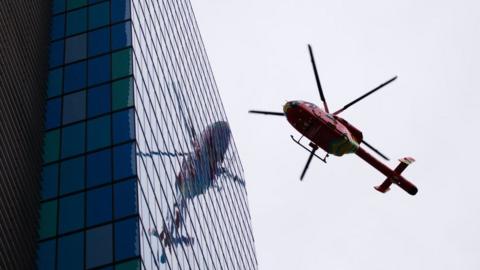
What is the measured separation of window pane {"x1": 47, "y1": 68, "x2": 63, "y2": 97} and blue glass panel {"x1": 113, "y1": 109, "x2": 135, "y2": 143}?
4.63 meters

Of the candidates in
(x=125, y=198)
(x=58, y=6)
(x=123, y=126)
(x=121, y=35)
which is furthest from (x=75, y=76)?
(x=125, y=198)

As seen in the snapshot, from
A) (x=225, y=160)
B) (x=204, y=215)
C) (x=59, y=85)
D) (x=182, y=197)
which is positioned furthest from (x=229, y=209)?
(x=59, y=85)

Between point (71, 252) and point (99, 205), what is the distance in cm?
261

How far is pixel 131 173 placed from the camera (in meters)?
36.3

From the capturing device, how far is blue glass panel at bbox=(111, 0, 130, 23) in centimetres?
4428

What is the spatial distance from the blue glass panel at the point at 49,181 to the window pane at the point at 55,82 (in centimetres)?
538

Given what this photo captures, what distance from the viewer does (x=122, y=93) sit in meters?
39.9

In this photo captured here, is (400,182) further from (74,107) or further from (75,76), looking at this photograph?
(74,107)

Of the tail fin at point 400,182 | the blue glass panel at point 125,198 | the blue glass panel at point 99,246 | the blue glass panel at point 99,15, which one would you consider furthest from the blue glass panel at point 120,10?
the tail fin at point 400,182

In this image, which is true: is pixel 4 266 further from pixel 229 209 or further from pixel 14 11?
pixel 229 209

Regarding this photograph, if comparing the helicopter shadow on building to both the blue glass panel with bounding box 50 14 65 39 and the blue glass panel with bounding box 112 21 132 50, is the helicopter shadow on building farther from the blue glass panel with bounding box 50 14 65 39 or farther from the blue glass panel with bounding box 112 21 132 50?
the blue glass panel with bounding box 50 14 65 39

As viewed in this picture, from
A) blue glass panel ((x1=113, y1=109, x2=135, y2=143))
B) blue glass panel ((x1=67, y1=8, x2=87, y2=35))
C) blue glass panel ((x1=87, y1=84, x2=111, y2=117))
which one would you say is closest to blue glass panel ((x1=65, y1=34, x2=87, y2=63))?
blue glass panel ((x1=67, y1=8, x2=87, y2=35))

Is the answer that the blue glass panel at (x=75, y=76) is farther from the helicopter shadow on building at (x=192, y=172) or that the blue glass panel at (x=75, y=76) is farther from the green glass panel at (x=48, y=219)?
the green glass panel at (x=48, y=219)

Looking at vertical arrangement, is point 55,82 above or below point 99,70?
above
